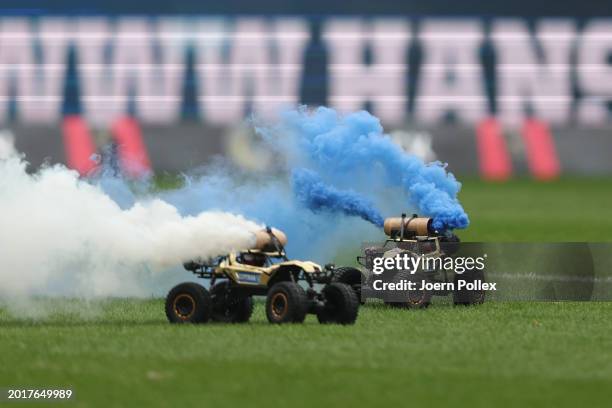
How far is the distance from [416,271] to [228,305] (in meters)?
4.57

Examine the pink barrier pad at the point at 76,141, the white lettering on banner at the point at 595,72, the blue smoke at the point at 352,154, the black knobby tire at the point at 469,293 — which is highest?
the white lettering on banner at the point at 595,72

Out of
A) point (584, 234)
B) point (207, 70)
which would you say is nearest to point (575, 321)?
point (584, 234)

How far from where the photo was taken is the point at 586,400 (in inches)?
712

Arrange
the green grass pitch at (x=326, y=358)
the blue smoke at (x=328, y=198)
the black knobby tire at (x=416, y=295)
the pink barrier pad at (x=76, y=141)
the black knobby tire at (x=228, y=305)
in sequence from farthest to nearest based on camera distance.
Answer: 1. the pink barrier pad at (x=76, y=141)
2. the blue smoke at (x=328, y=198)
3. the black knobby tire at (x=416, y=295)
4. the black knobby tire at (x=228, y=305)
5. the green grass pitch at (x=326, y=358)

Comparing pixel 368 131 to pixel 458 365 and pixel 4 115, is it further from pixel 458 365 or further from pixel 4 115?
pixel 4 115

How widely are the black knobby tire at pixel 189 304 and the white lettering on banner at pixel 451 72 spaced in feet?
204

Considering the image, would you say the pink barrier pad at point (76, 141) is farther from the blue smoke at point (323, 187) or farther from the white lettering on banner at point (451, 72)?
the blue smoke at point (323, 187)

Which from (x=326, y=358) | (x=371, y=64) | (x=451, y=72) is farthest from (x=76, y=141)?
(x=326, y=358)

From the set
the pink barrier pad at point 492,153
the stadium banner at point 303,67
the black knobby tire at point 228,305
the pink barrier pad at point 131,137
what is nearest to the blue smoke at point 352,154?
the black knobby tire at point 228,305

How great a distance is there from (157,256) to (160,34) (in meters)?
63.3

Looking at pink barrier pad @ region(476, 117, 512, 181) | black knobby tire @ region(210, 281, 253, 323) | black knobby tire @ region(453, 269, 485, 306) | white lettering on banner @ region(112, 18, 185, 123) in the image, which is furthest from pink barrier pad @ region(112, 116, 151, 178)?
black knobby tire @ region(210, 281, 253, 323)

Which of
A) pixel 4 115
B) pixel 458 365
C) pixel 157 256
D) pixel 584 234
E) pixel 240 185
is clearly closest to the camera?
pixel 458 365

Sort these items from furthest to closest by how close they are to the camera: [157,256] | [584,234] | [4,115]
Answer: [4,115], [584,234], [157,256]

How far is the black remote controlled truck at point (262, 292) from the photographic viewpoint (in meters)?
25.7
